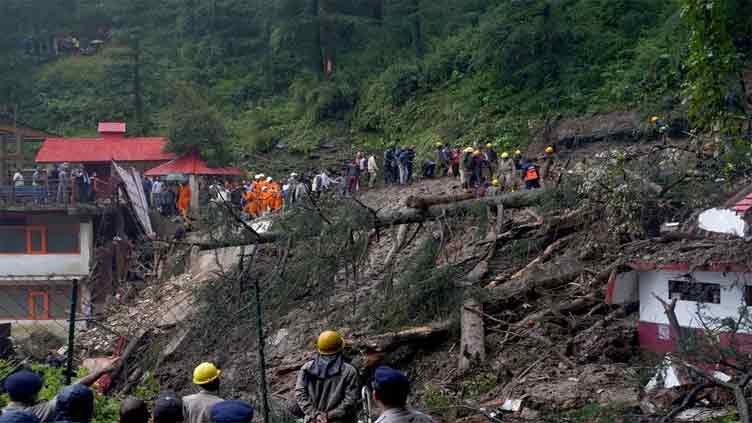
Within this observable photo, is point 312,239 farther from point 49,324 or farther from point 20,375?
point 49,324

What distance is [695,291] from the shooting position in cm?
1034

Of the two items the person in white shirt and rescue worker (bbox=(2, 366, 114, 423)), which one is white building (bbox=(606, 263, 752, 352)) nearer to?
rescue worker (bbox=(2, 366, 114, 423))

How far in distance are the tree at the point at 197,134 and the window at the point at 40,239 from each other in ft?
19.0

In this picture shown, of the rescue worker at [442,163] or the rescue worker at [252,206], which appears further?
the rescue worker at [442,163]

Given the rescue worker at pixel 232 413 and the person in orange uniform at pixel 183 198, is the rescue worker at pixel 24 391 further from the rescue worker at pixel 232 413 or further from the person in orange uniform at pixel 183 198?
the person in orange uniform at pixel 183 198

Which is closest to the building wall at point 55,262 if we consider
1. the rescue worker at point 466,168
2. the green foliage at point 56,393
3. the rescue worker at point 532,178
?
A: the rescue worker at point 466,168

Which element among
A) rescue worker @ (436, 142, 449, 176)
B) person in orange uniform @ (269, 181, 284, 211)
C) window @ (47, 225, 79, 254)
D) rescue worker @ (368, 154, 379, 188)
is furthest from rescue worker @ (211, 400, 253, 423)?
window @ (47, 225, 79, 254)

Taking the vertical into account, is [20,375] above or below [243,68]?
below

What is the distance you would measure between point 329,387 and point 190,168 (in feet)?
94.1

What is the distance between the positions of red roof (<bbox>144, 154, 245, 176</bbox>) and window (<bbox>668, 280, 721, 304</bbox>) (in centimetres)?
2563

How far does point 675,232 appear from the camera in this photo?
1102 cm

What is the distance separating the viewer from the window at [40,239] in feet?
104

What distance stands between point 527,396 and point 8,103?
4450 centimetres

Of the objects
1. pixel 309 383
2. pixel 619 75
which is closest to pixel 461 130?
pixel 619 75
